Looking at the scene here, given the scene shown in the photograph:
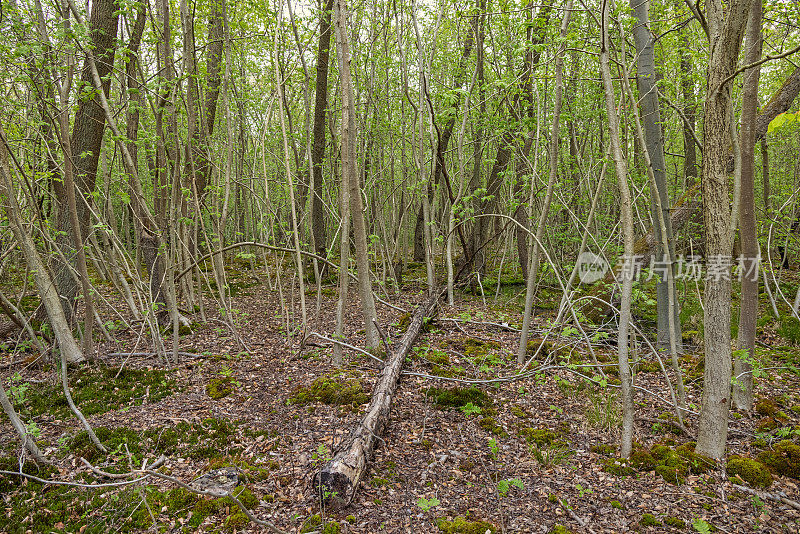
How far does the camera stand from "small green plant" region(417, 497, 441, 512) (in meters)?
2.68

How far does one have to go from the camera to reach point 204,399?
13.9ft

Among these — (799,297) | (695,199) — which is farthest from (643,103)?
(799,297)

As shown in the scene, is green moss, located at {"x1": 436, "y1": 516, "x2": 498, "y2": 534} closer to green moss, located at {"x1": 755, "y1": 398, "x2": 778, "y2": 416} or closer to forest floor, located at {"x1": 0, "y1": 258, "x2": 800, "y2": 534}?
forest floor, located at {"x1": 0, "y1": 258, "x2": 800, "y2": 534}

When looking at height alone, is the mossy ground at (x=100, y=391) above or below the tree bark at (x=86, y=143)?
below

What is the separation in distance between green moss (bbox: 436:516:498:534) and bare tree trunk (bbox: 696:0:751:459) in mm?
1812

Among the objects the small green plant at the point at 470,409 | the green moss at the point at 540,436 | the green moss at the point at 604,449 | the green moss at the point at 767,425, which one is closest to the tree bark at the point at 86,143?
the small green plant at the point at 470,409

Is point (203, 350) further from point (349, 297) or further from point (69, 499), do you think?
point (349, 297)

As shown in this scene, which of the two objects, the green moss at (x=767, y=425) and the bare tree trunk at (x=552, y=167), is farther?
the bare tree trunk at (x=552, y=167)

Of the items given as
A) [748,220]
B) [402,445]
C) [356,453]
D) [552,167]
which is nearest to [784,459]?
[748,220]

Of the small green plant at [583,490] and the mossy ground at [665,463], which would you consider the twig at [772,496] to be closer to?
the mossy ground at [665,463]

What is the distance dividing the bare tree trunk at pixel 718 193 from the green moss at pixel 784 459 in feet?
1.83

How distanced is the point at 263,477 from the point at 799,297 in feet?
19.2

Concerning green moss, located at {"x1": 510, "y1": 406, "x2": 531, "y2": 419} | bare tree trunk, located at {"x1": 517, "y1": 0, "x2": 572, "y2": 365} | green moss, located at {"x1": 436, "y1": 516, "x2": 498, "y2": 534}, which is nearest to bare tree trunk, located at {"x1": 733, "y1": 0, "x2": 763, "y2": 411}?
bare tree trunk, located at {"x1": 517, "y1": 0, "x2": 572, "y2": 365}

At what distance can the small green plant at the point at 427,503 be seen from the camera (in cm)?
268
